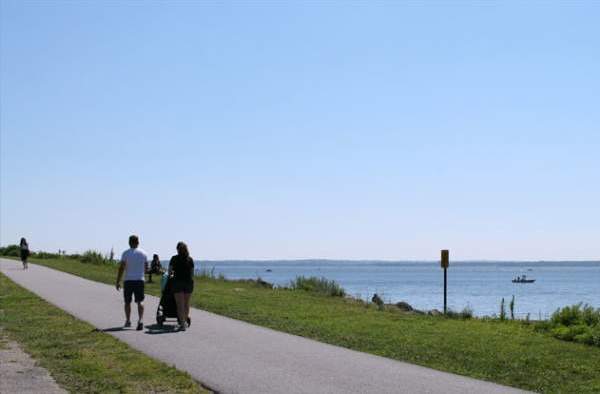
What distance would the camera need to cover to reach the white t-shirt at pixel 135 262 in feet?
50.3

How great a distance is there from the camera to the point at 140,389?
9.03 metres

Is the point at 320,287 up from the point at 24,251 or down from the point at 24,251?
down

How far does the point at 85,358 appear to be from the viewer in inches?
440

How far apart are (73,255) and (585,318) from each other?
4512cm

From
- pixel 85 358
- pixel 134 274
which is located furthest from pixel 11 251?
pixel 85 358

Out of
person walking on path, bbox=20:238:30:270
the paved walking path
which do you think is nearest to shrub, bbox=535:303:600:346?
the paved walking path

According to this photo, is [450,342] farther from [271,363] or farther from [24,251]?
[24,251]

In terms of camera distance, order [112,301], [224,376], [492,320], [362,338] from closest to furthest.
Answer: [224,376] → [362,338] → [492,320] → [112,301]

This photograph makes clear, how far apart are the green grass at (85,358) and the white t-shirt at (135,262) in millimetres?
1236

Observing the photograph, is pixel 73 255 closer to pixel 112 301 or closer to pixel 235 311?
pixel 112 301

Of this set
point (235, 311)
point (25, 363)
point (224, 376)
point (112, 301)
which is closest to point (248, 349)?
point (224, 376)

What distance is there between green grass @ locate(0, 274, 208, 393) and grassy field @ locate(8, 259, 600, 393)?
342cm

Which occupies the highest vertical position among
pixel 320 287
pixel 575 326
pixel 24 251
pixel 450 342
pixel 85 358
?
pixel 24 251

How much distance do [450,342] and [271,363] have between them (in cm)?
372
